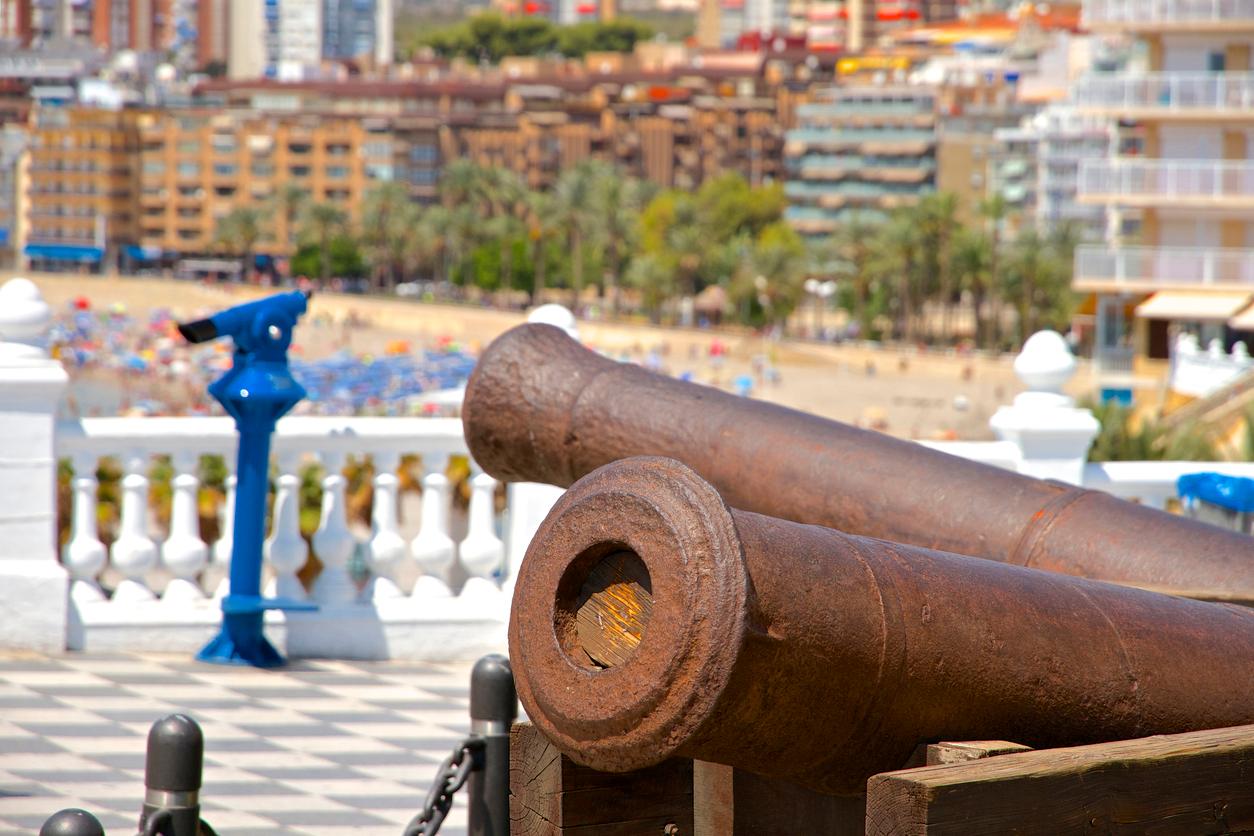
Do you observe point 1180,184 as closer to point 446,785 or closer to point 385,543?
point 385,543

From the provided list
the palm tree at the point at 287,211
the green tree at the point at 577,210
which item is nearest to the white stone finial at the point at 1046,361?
the green tree at the point at 577,210

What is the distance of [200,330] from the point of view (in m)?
6.75

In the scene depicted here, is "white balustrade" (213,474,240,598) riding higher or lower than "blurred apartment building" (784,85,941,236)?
lower

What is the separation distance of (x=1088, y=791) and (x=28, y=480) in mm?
5008

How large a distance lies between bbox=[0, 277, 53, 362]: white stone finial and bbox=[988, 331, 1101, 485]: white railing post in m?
3.51

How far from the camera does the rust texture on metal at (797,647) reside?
2.43m

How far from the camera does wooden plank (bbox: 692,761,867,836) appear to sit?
301 centimetres

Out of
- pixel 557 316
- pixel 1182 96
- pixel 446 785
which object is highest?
pixel 1182 96

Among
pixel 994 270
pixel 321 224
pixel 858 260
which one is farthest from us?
pixel 321 224

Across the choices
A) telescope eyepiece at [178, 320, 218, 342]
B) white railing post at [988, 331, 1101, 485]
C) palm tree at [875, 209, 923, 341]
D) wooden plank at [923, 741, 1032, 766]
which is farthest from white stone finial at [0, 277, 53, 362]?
palm tree at [875, 209, 923, 341]

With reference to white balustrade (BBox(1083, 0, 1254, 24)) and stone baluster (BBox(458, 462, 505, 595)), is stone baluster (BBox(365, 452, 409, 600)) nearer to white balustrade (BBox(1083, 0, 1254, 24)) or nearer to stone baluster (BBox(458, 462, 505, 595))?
stone baluster (BBox(458, 462, 505, 595))

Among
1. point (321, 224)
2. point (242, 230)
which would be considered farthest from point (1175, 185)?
point (242, 230)

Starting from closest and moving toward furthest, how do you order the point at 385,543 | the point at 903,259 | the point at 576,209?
the point at 385,543, the point at 903,259, the point at 576,209

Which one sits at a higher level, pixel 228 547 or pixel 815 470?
pixel 815 470
